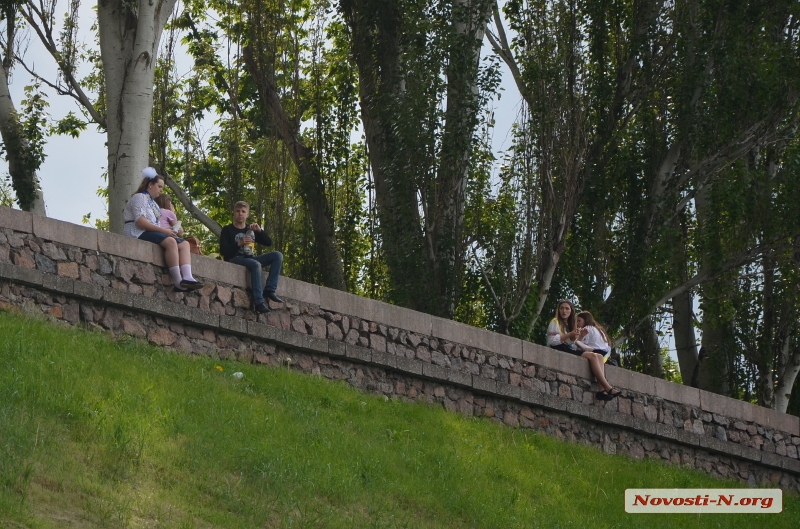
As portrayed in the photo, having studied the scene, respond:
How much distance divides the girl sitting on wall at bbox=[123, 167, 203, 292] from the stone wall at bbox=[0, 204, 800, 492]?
14 centimetres

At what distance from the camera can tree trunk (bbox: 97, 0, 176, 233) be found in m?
15.8

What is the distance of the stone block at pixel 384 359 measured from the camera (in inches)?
535

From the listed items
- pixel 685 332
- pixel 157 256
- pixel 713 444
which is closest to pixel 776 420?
pixel 713 444

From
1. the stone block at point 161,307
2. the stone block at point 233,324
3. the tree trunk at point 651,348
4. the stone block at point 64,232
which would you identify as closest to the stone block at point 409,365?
the stone block at point 233,324

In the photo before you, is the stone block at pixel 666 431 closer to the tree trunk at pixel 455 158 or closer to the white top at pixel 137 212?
the tree trunk at pixel 455 158

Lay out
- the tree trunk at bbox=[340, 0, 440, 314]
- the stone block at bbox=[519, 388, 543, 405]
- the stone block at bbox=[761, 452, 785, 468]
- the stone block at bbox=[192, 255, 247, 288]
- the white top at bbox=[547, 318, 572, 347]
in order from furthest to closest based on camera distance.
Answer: the stone block at bbox=[761, 452, 785, 468], the tree trunk at bbox=[340, 0, 440, 314], the white top at bbox=[547, 318, 572, 347], the stone block at bbox=[519, 388, 543, 405], the stone block at bbox=[192, 255, 247, 288]

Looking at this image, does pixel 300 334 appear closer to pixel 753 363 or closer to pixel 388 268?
pixel 388 268

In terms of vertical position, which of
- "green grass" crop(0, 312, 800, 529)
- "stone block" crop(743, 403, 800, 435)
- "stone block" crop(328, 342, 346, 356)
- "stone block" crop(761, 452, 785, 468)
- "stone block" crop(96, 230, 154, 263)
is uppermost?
"stone block" crop(743, 403, 800, 435)

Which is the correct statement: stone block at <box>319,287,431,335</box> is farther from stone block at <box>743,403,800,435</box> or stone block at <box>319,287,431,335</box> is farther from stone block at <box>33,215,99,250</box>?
stone block at <box>743,403,800,435</box>

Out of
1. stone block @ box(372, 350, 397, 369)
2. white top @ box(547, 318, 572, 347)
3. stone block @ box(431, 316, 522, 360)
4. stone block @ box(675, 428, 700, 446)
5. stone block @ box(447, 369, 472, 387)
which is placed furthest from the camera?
stone block @ box(675, 428, 700, 446)

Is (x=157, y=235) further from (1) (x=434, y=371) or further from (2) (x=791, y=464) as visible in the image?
(2) (x=791, y=464)

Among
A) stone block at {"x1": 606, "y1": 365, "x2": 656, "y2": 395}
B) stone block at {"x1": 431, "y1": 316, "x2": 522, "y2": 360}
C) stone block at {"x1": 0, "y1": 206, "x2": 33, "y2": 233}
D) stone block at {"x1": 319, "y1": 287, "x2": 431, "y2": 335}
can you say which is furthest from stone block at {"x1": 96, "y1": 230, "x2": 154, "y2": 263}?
stone block at {"x1": 606, "y1": 365, "x2": 656, "y2": 395}

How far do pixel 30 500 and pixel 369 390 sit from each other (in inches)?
245

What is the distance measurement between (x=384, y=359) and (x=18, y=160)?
329 inches
